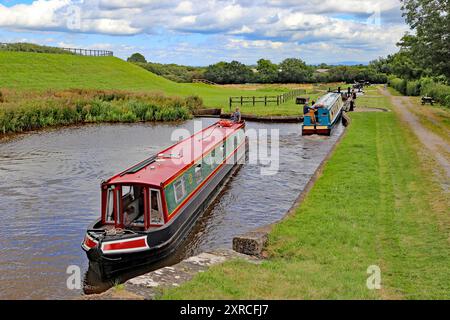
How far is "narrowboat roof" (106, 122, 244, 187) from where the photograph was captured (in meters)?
11.4

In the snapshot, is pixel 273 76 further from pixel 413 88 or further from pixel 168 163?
pixel 168 163

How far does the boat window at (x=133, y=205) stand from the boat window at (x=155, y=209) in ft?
0.97

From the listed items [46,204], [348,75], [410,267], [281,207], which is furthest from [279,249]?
[348,75]

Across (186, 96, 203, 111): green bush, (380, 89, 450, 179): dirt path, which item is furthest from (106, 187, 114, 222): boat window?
(186, 96, 203, 111): green bush

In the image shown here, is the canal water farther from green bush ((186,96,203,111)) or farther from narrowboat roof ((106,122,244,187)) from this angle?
green bush ((186,96,203,111))

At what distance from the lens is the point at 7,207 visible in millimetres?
14539

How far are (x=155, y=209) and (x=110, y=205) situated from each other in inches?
41.5

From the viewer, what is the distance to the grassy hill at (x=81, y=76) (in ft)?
151

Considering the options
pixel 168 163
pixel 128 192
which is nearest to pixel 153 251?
pixel 128 192

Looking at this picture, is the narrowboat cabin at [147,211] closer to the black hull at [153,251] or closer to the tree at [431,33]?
the black hull at [153,251]

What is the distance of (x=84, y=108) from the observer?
1361 inches

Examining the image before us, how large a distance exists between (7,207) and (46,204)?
1.11 m
